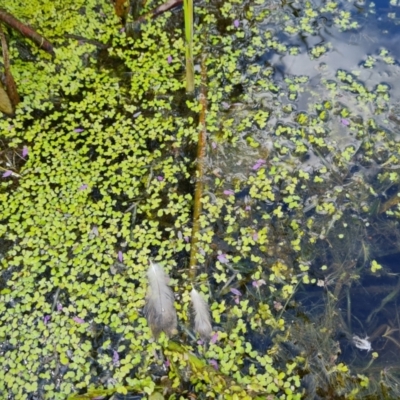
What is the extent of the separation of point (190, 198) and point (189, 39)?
0.84 meters

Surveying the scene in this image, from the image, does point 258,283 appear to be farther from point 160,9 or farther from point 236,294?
point 160,9

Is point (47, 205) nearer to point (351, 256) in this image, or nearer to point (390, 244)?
point (351, 256)

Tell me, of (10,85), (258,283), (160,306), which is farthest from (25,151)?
(258,283)

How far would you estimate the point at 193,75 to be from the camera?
280cm

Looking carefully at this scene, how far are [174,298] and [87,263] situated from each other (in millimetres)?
A: 492

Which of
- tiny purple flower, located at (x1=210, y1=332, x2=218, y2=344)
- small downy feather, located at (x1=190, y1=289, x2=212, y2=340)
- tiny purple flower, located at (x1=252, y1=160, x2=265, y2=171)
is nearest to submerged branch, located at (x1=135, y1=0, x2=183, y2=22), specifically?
tiny purple flower, located at (x1=252, y1=160, x2=265, y2=171)

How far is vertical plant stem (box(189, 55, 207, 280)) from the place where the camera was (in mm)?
2358

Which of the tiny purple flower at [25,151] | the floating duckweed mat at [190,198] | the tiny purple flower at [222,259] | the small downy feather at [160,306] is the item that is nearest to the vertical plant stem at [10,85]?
the floating duckweed mat at [190,198]

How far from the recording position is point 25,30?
311 centimetres

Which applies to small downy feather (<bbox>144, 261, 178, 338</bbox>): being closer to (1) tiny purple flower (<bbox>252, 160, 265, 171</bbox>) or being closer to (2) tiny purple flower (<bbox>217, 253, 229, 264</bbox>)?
(2) tiny purple flower (<bbox>217, 253, 229, 264</bbox>)

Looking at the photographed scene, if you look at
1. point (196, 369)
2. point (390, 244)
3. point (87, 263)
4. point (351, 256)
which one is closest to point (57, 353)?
point (87, 263)

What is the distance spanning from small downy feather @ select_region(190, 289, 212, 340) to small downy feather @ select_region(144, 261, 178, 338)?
0.10 meters

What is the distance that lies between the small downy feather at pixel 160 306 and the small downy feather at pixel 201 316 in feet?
0.32

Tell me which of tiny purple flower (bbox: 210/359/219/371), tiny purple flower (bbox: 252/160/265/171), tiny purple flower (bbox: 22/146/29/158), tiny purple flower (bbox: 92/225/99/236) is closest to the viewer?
tiny purple flower (bbox: 210/359/219/371)
